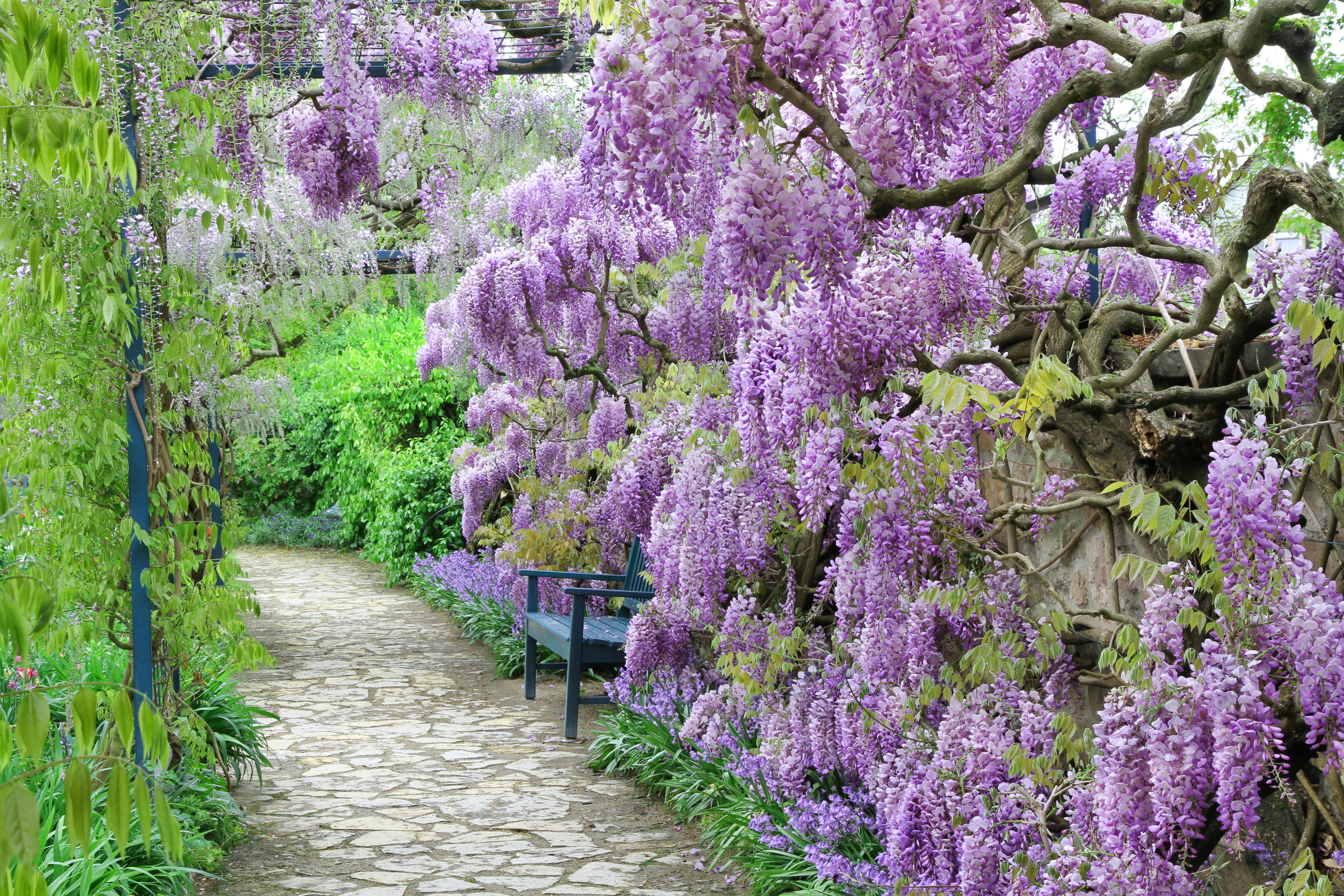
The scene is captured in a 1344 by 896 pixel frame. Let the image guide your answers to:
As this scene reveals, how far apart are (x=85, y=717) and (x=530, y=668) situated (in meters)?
5.72

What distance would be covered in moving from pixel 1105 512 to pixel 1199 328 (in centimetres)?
64

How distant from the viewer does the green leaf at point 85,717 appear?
108 cm

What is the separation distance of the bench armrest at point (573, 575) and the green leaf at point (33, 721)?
5.16 m

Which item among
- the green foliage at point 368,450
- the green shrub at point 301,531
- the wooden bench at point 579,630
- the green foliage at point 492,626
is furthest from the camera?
the green shrub at point 301,531

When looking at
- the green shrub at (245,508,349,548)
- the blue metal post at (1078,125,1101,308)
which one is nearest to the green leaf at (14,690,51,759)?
the blue metal post at (1078,125,1101,308)

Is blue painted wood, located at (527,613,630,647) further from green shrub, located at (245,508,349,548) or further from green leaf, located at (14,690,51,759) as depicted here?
green shrub, located at (245,508,349,548)

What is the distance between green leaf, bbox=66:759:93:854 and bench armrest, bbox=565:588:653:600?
458cm

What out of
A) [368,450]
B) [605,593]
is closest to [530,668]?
[605,593]

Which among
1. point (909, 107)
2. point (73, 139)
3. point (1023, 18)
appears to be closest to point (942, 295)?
point (909, 107)

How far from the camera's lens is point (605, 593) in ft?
18.6

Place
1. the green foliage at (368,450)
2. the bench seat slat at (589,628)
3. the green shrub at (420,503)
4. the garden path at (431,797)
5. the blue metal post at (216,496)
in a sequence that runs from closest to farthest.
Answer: the garden path at (431,797)
the blue metal post at (216,496)
the bench seat slat at (589,628)
the green shrub at (420,503)
the green foliage at (368,450)

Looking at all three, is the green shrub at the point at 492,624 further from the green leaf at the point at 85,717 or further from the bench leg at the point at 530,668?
the green leaf at the point at 85,717

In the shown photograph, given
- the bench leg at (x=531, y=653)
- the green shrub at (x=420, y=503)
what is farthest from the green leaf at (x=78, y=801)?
the green shrub at (x=420, y=503)

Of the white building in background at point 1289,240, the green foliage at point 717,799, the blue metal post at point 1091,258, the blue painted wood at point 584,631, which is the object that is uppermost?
the white building in background at point 1289,240
